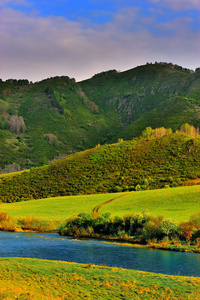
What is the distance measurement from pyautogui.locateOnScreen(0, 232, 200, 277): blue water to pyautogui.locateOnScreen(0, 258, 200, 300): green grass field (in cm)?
526

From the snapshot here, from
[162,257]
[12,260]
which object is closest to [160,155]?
[162,257]

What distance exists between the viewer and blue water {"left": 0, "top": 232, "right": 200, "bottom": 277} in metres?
36.1

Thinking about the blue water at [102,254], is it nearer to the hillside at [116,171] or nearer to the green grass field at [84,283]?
the green grass field at [84,283]

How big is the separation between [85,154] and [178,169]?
43124mm

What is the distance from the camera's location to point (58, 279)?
27344 mm

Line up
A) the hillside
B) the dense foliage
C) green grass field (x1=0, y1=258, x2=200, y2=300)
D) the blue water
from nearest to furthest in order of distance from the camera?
green grass field (x1=0, y1=258, x2=200, y2=300) < the blue water < the dense foliage < the hillside

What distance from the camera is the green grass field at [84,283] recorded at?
78.0ft

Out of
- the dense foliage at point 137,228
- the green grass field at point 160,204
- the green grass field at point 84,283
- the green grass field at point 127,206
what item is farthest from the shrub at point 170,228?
the green grass field at point 84,283

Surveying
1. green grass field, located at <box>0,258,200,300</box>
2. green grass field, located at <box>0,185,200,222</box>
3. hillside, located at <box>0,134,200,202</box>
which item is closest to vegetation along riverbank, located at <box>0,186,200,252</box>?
green grass field, located at <box>0,185,200,222</box>

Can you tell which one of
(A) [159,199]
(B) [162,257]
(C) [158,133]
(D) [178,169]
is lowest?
(B) [162,257]

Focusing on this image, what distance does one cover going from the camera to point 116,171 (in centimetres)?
12494

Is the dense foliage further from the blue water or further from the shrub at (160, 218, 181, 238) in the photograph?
the blue water

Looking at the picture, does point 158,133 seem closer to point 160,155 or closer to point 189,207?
point 160,155

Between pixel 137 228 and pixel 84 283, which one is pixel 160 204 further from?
pixel 84 283
